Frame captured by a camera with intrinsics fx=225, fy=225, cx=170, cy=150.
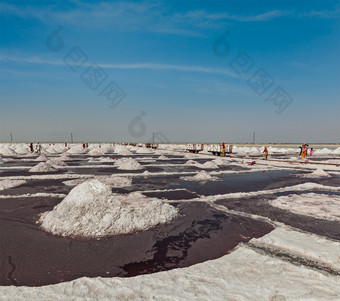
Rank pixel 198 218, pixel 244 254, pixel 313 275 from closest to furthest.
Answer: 1. pixel 313 275
2. pixel 244 254
3. pixel 198 218

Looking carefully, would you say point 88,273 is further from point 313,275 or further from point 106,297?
point 313,275

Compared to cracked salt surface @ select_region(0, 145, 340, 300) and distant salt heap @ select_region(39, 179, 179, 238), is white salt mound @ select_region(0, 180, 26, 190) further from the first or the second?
cracked salt surface @ select_region(0, 145, 340, 300)

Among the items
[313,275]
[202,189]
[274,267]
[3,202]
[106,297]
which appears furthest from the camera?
[202,189]

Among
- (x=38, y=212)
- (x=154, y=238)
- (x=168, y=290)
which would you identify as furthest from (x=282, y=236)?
(x=38, y=212)

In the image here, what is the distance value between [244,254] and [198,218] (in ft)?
7.82

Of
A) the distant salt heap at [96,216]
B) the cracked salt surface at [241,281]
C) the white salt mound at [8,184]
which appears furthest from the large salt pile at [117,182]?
the cracked salt surface at [241,281]

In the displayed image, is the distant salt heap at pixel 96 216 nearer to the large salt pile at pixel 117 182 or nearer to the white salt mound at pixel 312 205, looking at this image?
the white salt mound at pixel 312 205

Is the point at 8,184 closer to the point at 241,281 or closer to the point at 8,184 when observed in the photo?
the point at 8,184

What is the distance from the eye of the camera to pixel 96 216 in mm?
5695

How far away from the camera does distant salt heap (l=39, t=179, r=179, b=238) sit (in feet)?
17.7

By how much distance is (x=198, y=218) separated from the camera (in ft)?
21.6

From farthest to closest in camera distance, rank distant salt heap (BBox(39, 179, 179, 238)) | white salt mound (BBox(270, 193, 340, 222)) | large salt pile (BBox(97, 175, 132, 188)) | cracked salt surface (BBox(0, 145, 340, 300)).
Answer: large salt pile (BBox(97, 175, 132, 188))
white salt mound (BBox(270, 193, 340, 222))
distant salt heap (BBox(39, 179, 179, 238))
cracked salt surface (BBox(0, 145, 340, 300))

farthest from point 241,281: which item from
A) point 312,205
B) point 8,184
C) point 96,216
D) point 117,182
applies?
point 8,184

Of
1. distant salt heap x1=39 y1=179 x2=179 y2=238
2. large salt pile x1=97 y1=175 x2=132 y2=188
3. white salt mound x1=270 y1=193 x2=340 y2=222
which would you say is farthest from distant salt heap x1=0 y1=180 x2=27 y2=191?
white salt mound x1=270 y1=193 x2=340 y2=222
